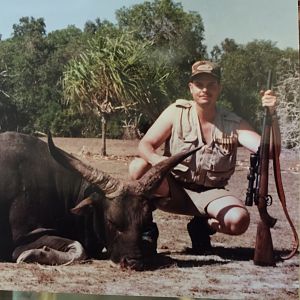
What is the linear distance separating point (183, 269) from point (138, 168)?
0.50 metres

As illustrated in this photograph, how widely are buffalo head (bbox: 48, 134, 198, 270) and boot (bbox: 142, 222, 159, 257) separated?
0.02 meters

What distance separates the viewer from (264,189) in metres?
2.97

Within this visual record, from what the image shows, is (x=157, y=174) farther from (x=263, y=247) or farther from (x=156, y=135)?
(x=263, y=247)

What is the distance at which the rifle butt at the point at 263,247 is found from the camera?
9.63 feet

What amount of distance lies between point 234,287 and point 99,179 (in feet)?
2.57

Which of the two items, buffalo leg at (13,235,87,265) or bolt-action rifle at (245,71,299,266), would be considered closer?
bolt-action rifle at (245,71,299,266)

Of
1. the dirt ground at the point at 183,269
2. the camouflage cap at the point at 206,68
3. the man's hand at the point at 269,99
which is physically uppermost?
the camouflage cap at the point at 206,68

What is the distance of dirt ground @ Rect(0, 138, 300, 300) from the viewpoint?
116 inches

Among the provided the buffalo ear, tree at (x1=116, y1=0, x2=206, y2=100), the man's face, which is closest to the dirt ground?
the buffalo ear

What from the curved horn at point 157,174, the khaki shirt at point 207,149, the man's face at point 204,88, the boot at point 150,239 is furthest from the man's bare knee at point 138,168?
the man's face at point 204,88

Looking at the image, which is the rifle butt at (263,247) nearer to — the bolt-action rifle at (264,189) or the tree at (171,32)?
the bolt-action rifle at (264,189)

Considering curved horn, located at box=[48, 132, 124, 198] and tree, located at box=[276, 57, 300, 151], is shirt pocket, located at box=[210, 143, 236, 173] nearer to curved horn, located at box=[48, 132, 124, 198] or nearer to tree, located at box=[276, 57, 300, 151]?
tree, located at box=[276, 57, 300, 151]

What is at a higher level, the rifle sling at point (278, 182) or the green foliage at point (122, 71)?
the green foliage at point (122, 71)

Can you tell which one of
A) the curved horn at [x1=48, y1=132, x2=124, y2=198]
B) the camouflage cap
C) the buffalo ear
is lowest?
the buffalo ear
